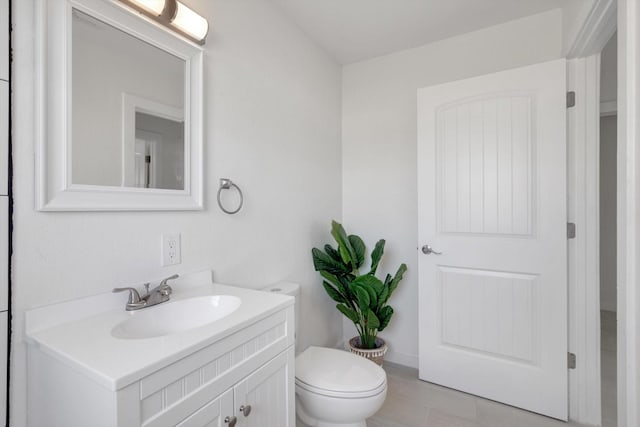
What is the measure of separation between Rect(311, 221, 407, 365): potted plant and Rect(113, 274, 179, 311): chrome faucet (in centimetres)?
107

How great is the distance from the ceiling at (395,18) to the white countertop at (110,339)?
5.62 ft

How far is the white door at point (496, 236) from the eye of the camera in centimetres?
173

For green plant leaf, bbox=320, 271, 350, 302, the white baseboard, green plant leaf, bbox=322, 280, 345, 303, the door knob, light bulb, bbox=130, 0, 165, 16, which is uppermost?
light bulb, bbox=130, 0, 165, 16

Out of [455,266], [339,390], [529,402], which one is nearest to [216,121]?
[339,390]

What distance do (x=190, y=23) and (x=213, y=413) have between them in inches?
54.7

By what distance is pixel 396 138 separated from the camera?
2.35 meters

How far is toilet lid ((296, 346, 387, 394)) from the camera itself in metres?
1.33

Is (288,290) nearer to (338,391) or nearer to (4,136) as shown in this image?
(338,391)

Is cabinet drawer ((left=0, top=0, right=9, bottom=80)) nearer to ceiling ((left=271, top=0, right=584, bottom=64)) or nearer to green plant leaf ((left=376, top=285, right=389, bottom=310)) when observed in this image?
ceiling ((left=271, top=0, right=584, bottom=64))

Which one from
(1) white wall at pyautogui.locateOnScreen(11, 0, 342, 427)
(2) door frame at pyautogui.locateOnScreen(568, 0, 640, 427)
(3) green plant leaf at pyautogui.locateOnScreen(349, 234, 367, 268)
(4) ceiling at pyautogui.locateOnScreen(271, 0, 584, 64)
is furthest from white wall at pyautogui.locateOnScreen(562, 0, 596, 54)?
(3) green plant leaf at pyautogui.locateOnScreen(349, 234, 367, 268)

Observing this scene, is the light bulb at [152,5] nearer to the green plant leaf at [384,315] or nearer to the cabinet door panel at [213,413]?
the cabinet door panel at [213,413]

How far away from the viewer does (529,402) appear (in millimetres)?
1789

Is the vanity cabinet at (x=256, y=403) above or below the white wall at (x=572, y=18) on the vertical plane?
below
